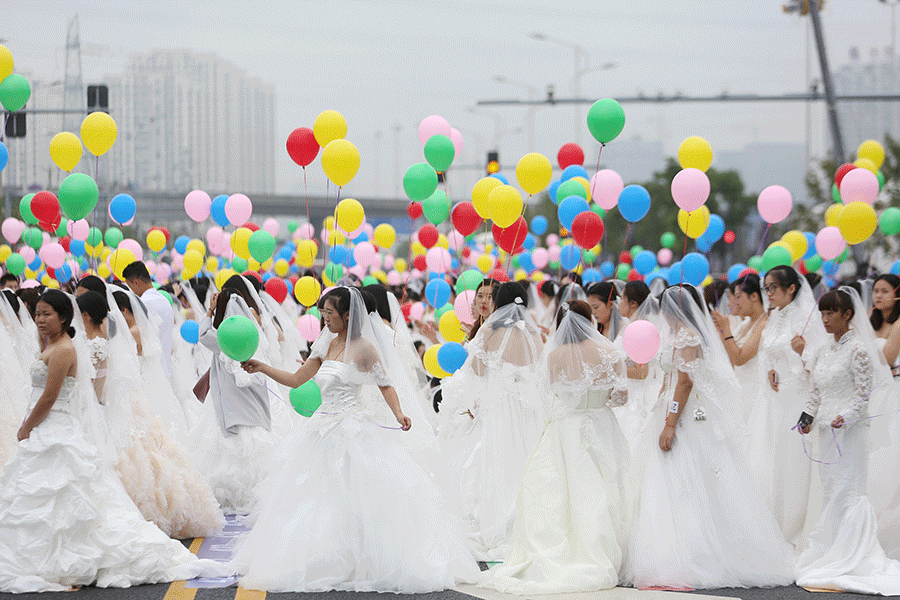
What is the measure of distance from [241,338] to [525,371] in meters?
2.86

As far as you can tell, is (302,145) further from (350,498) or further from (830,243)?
(830,243)

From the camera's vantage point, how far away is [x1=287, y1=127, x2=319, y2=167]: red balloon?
7.66 m

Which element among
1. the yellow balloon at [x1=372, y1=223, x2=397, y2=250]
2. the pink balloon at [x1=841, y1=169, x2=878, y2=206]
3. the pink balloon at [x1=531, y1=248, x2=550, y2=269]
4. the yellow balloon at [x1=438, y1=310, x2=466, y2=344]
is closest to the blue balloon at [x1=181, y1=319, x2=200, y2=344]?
the yellow balloon at [x1=438, y1=310, x2=466, y2=344]

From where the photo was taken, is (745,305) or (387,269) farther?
(387,269)

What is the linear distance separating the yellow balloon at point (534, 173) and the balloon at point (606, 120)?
0.62 meters

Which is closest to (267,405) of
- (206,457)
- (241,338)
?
(206,457)

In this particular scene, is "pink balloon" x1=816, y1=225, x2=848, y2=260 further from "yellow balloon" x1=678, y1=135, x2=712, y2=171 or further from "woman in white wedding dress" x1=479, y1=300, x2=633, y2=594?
"woman in white wedding dress" x1=479, y1=300, x2=633, y2=594

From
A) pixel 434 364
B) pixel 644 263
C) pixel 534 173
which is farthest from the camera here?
pixel 644 263

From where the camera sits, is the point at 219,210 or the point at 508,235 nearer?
the point at 508,235

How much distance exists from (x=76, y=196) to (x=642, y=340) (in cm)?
460

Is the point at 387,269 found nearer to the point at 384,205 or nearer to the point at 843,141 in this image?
the point at 843,141

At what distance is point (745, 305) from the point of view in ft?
27.0

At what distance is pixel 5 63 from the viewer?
805 centimetres

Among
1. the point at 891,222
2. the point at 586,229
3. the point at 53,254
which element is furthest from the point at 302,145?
the point at 891,222
